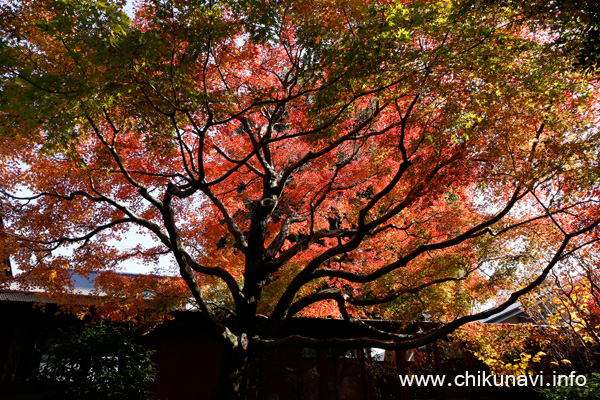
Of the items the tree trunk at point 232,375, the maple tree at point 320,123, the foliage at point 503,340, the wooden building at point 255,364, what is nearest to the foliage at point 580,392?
the foliage at point 503,340

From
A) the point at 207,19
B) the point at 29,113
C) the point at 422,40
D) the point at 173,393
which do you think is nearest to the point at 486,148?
the point at 422,40

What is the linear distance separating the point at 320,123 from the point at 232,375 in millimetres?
5192

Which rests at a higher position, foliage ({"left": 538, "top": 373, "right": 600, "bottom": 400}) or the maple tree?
the maple tree

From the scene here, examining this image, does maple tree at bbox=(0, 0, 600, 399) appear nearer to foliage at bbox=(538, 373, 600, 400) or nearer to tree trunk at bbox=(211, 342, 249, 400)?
tree trunk at bbox=(211, 342, 249, 400)

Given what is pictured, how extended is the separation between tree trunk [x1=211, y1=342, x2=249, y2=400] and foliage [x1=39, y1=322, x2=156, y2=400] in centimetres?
194

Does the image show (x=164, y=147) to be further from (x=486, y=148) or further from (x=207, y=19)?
(x=486, y=148)

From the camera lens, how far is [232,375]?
682cm

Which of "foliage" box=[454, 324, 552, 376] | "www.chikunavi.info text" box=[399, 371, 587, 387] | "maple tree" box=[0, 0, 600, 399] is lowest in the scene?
"www.chikunavi.info text" box=[399, 371, 587, 387]

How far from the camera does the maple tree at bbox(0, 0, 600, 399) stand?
5352 millimetres

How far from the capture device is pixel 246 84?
10039mm

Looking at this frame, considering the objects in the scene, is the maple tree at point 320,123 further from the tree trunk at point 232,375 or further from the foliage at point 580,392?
the foliage at point 580,392

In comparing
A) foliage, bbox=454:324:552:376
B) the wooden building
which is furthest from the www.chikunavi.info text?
foliage, bbox=454:324:552:376

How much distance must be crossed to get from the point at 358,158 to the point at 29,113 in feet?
27.0

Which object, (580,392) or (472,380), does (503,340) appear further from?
(472,380)
